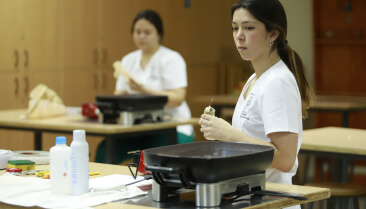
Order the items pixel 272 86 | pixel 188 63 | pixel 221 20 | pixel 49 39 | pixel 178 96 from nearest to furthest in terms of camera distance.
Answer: pixel 272 86, pixel 178 96, pixel 49 39, pixel 188 63, pixel 221 20

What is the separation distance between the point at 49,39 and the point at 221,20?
3.15 meters

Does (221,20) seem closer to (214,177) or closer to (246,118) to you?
(246,118)

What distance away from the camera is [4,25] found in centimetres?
609

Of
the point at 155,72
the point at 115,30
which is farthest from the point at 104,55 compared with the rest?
the point at 155,72

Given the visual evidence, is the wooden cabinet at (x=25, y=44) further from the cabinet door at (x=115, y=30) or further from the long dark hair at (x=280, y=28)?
the long dark hair at (x=280, y=28)

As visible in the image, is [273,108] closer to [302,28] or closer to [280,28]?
[280,28]

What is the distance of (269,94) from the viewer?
7.95 feet

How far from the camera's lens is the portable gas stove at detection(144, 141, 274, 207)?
198 centimetres

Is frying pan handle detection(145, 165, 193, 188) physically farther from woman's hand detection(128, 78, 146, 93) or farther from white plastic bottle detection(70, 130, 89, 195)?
woman's hand detection(128, 78, 146, 93)

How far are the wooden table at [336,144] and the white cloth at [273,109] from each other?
44.4 inches

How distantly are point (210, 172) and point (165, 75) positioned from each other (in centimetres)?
322

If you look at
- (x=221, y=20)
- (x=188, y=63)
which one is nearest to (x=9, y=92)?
(x=188, y=63)

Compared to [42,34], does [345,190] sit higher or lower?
lower

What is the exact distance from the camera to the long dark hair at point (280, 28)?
98.2 inches
